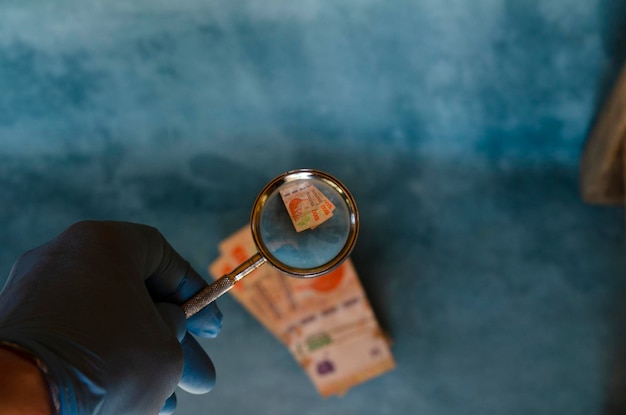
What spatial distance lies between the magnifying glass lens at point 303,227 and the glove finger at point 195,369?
1.77 ft

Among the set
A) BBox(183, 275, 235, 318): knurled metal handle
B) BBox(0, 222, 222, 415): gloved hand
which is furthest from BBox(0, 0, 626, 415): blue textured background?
BBox(183, 275, 235, 318): knurled metal handle

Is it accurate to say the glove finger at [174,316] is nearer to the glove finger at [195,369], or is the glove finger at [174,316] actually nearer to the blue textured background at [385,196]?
the glove finger at [195,369]

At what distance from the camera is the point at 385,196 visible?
2701 millimetres

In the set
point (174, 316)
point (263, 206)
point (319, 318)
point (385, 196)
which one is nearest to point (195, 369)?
point (174, 316)

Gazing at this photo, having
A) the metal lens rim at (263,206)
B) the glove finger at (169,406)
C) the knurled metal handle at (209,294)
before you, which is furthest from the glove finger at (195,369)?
the metal lens rim at (263,206)

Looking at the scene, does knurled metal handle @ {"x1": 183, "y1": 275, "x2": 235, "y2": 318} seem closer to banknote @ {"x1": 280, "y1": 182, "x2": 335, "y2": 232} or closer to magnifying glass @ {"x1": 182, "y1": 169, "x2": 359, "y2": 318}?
magnifying glass @ {"x1": 182, "y1": 169, "x2": 359, "y2": 318}

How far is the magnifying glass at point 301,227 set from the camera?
4.06 ft

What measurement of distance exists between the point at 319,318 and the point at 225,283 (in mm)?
1473

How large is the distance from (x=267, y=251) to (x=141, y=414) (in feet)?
1.49

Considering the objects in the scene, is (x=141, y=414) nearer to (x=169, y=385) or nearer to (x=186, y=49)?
(x=169, y=385)

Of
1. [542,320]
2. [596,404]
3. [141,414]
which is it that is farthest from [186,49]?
[596,404]

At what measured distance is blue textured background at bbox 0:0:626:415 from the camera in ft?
7.93

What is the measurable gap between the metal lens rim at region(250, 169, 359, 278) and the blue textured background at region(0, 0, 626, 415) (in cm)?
117

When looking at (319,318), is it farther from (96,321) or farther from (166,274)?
(96,321)
